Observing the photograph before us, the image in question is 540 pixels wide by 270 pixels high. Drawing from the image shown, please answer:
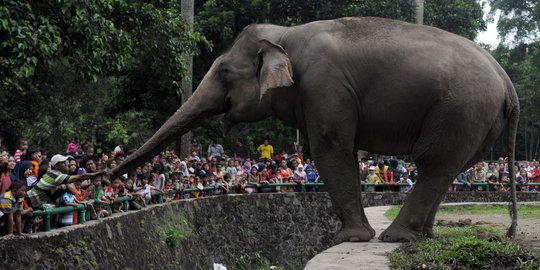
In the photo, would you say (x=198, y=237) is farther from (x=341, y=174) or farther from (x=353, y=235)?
(x=341, y=174)

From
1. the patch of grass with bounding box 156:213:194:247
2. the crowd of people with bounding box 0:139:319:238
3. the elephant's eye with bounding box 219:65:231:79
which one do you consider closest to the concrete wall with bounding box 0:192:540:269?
the patch of grass with bounding box 156:213:194:247

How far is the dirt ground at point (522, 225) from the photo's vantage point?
1002 cm

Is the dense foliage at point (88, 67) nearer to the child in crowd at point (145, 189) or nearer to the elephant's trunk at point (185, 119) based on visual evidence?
the child in crowd at point (145, 189)

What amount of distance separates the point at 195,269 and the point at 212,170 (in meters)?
4.49

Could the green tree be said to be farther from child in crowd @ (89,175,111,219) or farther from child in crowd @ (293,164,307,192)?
child in crowd @ (89,175,111,219)

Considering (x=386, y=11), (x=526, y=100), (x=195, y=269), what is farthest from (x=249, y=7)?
(x=526, y=100)

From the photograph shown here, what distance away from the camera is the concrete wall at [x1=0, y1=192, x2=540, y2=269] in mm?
9406

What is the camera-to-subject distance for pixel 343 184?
9477 mm

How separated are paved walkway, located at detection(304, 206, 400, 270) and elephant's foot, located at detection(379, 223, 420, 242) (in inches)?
5.3

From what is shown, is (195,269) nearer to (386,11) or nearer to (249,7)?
(249,7)

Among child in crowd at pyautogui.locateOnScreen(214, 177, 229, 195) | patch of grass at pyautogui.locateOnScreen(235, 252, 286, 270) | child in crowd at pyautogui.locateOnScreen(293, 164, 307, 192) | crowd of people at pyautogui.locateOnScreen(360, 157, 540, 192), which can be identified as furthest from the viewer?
crowd of people at pyautogui.locateOnScreen(360, 157, 540, 192)

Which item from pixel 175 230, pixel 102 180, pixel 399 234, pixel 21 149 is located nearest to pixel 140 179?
pixel 175 230

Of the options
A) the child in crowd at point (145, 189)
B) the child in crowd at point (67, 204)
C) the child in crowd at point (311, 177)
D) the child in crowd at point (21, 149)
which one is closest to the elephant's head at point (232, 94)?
the child in crowd at point (67, 204)

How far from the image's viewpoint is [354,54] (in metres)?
9.42
